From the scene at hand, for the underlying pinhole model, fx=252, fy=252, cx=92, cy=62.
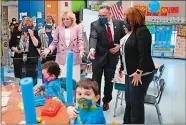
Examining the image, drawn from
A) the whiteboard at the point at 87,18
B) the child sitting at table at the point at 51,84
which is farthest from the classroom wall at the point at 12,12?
the child sitting at table at the point at 51,84

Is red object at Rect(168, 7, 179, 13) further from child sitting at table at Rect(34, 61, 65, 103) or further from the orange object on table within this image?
the orange object on table

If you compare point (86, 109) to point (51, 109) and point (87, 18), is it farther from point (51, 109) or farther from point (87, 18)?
point (87, 18)

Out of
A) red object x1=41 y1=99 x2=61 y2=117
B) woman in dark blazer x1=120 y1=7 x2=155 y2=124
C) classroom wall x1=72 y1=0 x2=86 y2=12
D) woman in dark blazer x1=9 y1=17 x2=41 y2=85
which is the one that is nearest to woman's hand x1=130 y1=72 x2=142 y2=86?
woman in dark blazer x1=120 y1=7 x2=155 y2=124

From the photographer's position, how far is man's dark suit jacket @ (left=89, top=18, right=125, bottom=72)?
3.16 metres

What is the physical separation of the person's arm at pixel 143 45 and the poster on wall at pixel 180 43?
332 inches

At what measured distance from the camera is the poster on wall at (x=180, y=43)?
33.0 feet

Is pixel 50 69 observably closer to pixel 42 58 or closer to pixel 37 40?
pixel 37 40

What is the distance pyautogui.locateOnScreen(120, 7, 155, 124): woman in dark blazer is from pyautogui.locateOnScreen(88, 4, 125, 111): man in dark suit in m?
0.83

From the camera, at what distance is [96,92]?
1.54 metres

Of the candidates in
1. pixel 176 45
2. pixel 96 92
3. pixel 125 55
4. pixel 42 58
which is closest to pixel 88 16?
pixel 42 58

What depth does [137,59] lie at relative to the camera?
228cm

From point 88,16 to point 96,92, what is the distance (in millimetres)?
4453

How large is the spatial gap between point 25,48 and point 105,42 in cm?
104

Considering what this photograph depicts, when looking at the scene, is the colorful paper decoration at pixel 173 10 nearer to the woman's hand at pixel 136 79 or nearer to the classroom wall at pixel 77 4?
the classroom wall at pixel 77 4
